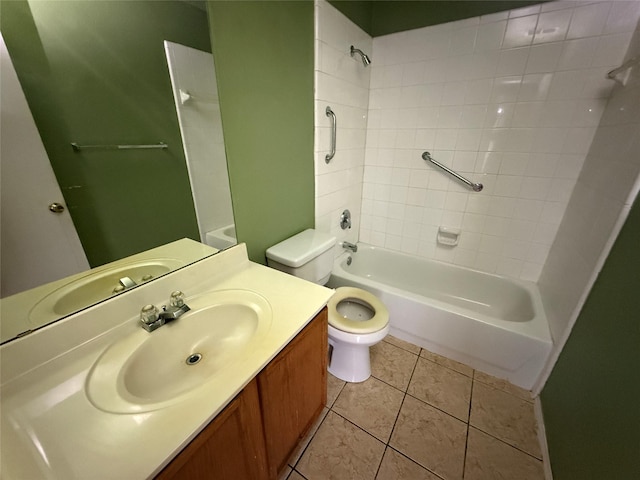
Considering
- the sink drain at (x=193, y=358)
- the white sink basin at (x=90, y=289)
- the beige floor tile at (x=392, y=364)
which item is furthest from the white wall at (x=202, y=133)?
the beige floor tile at (x=392, y=364)

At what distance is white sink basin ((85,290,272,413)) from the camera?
0.61 m

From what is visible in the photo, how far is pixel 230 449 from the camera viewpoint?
0.66 meters

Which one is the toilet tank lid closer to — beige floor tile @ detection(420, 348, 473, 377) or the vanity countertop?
the vanity countertop

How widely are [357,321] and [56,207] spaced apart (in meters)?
1.33

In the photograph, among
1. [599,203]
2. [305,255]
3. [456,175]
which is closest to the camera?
[599,203]

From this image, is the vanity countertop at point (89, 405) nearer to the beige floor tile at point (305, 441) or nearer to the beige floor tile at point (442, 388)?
the beige floor tile at point (305, 441)

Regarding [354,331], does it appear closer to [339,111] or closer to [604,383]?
[604,383]

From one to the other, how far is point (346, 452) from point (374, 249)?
1.53 m

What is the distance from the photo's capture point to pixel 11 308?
0.64 meters

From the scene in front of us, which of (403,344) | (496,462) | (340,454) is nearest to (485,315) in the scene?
(403,344)

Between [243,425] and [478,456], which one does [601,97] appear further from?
[243,425]

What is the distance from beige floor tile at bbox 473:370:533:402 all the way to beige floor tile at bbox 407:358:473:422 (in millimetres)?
78

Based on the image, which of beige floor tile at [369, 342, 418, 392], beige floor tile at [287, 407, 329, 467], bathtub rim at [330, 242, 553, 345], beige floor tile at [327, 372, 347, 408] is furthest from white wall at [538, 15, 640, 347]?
beige floor tile at [287, 407, 329, 467]

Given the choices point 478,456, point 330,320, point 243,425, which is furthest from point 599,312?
point 243,425
